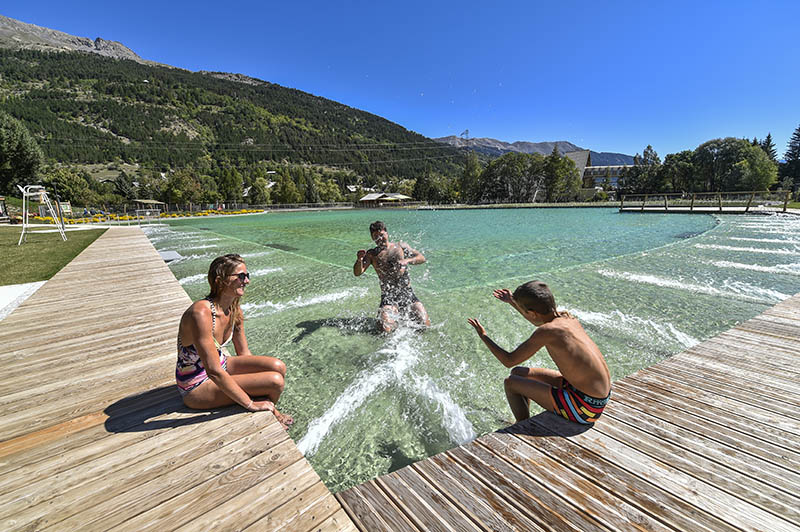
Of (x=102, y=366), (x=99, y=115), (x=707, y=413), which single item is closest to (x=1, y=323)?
(x=102, y=366)

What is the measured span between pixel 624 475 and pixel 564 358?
0.70m

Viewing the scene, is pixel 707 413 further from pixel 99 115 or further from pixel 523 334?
pixel 99 115

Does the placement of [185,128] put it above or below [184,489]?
above

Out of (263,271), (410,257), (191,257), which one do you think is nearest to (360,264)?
(410,257)

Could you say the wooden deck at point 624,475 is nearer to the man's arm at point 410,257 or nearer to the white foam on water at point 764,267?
the man's arm at point 410,257

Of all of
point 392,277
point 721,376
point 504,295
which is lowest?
point 721,376

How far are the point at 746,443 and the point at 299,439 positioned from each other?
336 cm

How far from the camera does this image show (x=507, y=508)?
1.63 meters

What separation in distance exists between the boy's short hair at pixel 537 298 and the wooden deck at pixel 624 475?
81 centimetres

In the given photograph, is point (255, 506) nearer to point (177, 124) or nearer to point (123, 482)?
point (123, 482)

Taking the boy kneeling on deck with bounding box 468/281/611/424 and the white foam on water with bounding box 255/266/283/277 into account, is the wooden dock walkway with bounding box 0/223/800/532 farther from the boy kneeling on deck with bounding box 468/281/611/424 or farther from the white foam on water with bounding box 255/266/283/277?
the white foam on water with bounding box 255/266/283/277

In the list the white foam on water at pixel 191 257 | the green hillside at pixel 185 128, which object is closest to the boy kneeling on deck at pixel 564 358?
the white foam on water at pixel 191 257

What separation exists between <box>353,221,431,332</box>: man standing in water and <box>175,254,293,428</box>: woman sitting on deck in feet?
8.36

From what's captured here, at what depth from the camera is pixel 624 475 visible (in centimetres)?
184
